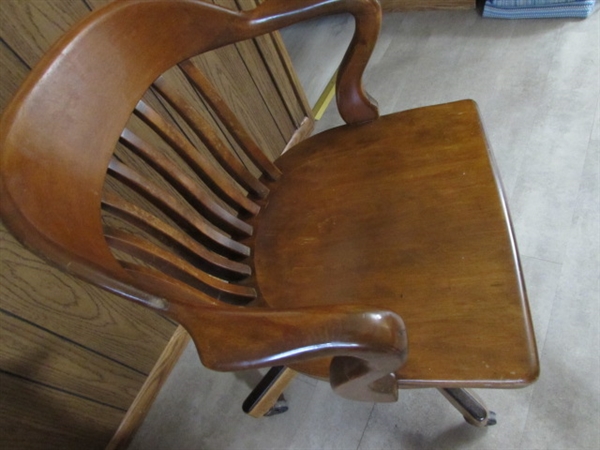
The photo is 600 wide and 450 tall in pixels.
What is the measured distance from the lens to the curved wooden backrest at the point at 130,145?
0.42m

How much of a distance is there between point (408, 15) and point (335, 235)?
1456mm

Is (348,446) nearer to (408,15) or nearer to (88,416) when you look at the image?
(88,416)

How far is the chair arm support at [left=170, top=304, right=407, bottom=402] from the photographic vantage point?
15.4 inches

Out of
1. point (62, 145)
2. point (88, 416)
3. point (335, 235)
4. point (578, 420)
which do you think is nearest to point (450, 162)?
point (335, 235)

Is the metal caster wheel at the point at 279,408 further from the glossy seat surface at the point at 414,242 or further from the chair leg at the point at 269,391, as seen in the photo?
the glossy seat surface at the point at 414,242

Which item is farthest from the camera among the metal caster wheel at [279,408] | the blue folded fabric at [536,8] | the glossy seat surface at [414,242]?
the blue folded fabric at [536,8]

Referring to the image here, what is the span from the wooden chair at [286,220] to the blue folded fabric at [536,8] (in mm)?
1092

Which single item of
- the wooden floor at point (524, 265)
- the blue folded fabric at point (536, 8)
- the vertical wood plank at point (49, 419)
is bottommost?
the wooden floor at point (524, 265)

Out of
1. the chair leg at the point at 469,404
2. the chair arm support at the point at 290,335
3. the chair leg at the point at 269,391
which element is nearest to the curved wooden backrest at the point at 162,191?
the chair arm support at the point at 290,335

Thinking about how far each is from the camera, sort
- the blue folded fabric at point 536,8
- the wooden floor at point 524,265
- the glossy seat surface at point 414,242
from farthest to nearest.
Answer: the blue folded fabric at point 536,8 → the wooden floor at point 524,265 → the glossy seat surface at point 414,242

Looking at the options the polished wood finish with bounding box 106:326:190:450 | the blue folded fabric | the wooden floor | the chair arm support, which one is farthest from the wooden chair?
the blue folded fabric

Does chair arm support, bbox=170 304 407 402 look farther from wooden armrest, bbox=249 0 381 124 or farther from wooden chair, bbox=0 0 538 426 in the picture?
wooden armrest, bbox=249 0 381 124

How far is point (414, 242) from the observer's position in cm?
64

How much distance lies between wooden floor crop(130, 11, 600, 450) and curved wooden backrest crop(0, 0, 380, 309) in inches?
21.7
